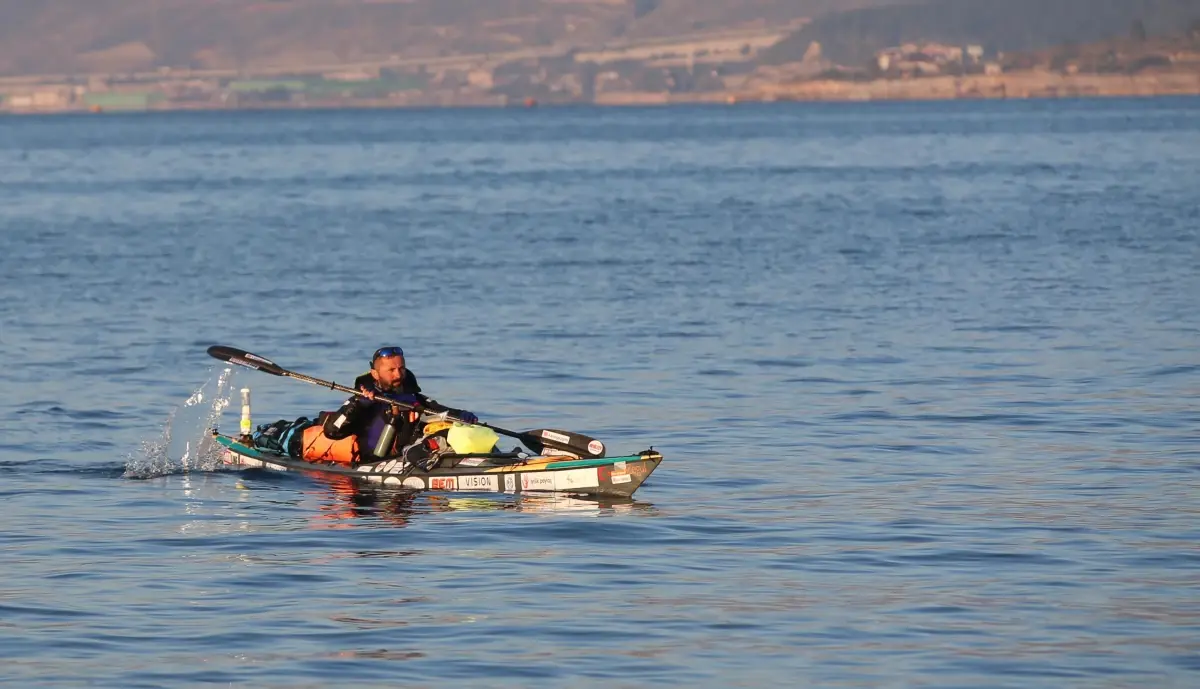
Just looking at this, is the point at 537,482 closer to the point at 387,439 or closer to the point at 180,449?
the point at 387,439

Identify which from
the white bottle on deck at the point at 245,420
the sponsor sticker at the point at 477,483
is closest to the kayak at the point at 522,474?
the sponsor sticker at the point at 477,483

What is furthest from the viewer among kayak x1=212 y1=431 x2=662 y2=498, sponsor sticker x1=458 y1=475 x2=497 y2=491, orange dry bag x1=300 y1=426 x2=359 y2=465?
orange dry bag x1=300 y1=426 x2=359 y2=465

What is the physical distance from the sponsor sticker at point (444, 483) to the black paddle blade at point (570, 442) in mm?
972

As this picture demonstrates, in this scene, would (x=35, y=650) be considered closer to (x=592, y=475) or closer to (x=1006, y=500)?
(x=592, y=475)

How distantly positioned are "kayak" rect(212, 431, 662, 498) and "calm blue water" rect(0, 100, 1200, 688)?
27cm

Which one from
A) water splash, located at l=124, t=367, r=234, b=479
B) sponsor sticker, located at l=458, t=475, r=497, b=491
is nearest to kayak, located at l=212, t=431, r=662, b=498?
sponsor sticker, located at l=458, t=475, r=497, b=491

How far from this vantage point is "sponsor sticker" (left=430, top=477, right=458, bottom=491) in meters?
20.3

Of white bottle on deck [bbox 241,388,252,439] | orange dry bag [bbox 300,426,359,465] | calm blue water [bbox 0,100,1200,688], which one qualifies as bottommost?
calm blue water [bbox 0,100,1200,688]

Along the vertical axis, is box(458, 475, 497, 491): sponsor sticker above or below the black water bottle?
below

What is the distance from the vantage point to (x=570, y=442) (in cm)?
1989

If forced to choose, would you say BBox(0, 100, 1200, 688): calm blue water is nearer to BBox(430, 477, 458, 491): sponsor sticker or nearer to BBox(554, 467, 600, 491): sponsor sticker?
BBox(430, 477, 458, 491): sponsor sticker

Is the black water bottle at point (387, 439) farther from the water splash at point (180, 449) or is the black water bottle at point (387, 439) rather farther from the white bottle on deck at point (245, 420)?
the water splash at point (180, 449)

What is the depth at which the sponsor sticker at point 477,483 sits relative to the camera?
66.1 ft

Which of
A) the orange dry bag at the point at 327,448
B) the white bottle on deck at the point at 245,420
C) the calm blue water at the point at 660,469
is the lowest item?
the calm blue water at the point at 660,469
